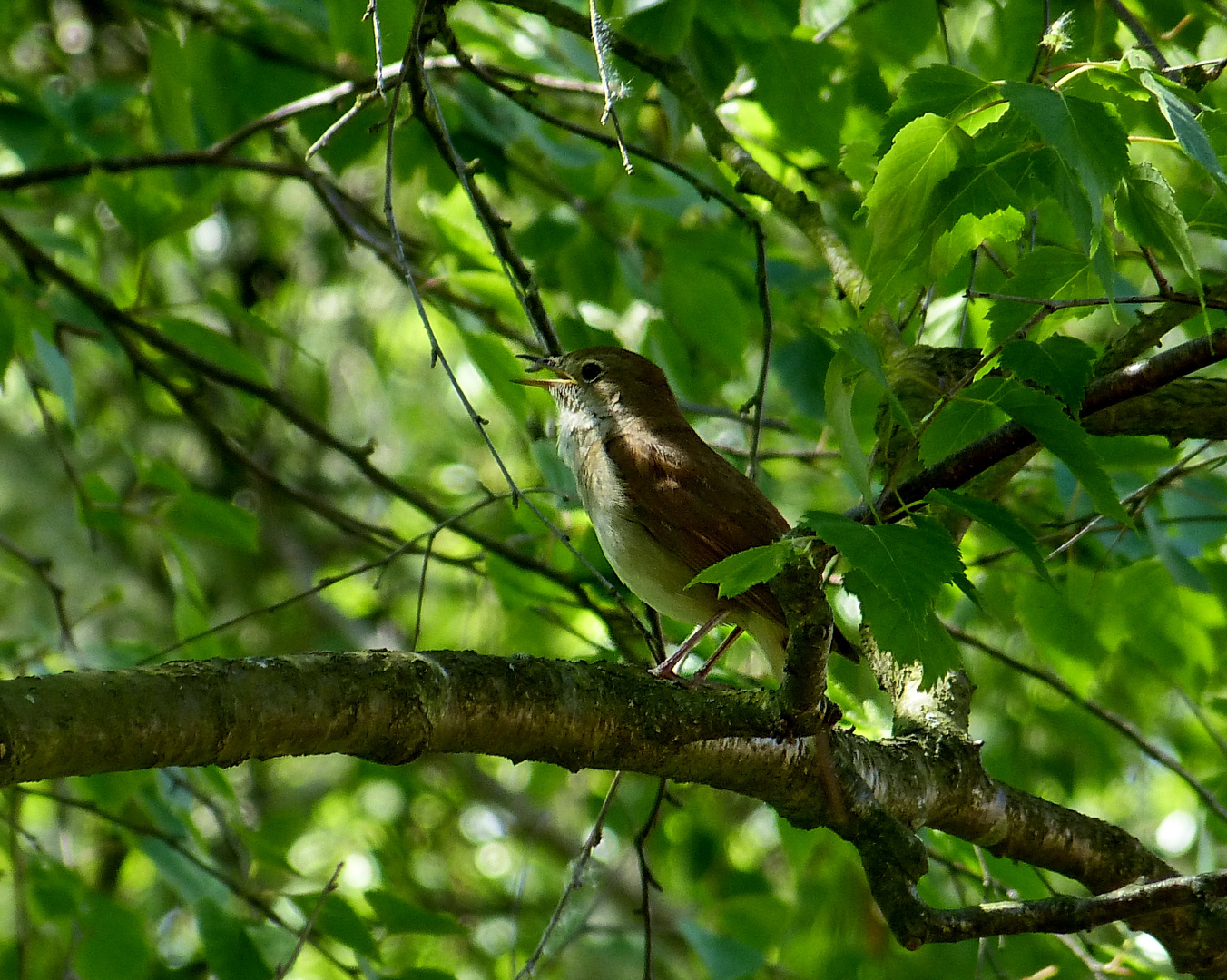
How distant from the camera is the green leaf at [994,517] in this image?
1.96 m

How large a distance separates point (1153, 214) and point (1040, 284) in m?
0.45

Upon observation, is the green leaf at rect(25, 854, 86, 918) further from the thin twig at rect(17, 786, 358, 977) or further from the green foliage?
the thin twig at rect(17, 786, 358, 977)

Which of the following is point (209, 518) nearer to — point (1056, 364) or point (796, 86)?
point (796, 86)

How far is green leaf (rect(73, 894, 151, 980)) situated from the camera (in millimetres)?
3812

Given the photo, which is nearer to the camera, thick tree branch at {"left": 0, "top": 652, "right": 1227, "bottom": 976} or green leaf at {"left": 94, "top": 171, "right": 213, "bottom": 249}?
thick tree branch at {"left": 0, "top": 652, "right": 1227, "bottom": 976}

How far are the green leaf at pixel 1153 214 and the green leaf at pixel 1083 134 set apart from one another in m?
0.12

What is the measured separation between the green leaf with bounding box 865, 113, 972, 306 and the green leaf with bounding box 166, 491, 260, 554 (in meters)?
2.77

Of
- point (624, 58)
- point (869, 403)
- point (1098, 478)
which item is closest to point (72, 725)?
point (1098, 478)

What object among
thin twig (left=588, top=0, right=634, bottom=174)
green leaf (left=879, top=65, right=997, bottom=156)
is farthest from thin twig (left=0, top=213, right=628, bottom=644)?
green leaf (left=879, top=65, right=997, bottom=156)

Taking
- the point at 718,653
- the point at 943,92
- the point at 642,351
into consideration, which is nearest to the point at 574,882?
the point at 718,653

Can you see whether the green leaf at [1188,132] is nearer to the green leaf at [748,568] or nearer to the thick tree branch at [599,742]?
the green leaf at [748,568]

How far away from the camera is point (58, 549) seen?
8109 mm

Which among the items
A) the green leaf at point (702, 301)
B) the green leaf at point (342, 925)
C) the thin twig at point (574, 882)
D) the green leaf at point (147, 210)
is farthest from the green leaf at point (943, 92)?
the green leaf at point (147, 210)

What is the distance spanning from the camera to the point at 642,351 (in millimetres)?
4672
